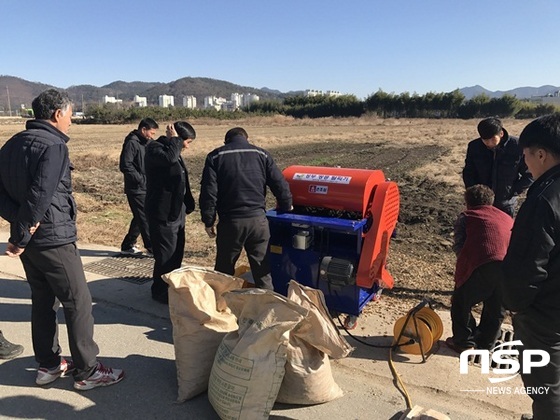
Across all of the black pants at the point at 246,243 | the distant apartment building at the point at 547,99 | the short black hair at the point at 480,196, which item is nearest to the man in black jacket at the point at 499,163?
the short black hair at the point at 480,196

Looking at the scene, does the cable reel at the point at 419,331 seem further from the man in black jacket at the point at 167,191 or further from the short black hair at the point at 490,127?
the man in black jacket at the point at 167,191

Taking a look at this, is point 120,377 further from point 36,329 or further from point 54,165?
point 54,165

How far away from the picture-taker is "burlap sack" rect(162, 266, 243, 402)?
9.80 ft

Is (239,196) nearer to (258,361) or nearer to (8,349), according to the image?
(258,361)

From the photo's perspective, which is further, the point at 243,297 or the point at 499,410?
the point at 499,410

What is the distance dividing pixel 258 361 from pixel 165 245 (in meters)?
2.24

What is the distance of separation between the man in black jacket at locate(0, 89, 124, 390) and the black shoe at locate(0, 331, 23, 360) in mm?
517

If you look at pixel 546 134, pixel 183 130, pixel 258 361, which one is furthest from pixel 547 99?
pixel 258 361

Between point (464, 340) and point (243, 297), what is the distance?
78.7 inches

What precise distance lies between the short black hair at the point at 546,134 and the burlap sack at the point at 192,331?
2193 millimetres

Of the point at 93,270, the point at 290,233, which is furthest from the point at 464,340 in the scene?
the point at 93,270

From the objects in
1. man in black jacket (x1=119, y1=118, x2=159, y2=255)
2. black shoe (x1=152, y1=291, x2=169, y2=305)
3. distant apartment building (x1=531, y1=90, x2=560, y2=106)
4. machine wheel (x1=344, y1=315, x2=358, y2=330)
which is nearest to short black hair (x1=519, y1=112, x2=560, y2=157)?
machine wheel (x1=344, y1=315, x2=358, y2=330)

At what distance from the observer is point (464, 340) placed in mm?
3588

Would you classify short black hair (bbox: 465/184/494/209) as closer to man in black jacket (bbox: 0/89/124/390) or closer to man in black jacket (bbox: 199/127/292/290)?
man in black jacket (bbox: 199/127/292/290)
